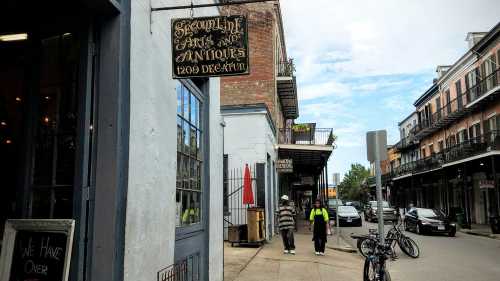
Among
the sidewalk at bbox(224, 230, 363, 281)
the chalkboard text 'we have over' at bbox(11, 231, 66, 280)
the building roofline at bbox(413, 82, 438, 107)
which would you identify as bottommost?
the sidewalk at bbox(224, 230, 363, 281)

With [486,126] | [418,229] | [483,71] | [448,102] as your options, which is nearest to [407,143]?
[448,102]

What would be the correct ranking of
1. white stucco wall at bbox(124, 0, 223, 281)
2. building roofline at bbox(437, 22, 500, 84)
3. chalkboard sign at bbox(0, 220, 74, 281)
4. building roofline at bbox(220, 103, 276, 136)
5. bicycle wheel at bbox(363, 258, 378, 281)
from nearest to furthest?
1. chalkboard sign at bbox(0, 220, 74, 281)
2. white stucco wall at bbox(124, 0, 223, 281)
3. bicycle wheel at bbox(363, 258, 378, 281)
4. building roofline at bbox(220, 103, 276, 136)
5. building roofline at bbox(437, 22, 500, 84)

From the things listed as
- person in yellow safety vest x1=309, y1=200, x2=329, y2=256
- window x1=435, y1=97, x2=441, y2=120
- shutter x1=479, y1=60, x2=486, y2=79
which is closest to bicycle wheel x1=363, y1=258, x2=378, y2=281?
person in yellow safety vest x1=309, y1=200, x2=329, y2=256

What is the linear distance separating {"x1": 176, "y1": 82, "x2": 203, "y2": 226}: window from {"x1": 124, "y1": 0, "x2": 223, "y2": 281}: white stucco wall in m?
0.41

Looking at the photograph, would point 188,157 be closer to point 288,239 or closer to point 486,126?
point 288,239

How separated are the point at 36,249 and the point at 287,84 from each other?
67.3ft

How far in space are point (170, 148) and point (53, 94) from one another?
1.50m

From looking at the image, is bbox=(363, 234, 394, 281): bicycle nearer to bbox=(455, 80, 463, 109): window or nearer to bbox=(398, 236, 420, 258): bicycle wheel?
bbox=(398, 236, 420, 258): bicycle wheel

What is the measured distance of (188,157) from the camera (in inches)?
239

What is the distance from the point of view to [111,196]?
365 centimetres

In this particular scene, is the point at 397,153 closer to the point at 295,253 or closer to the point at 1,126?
the point at 295,253

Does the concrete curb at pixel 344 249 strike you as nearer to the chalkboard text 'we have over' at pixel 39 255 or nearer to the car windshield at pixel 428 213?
the car windshield at pixel 428 213

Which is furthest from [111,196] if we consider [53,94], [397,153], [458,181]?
[397,153]

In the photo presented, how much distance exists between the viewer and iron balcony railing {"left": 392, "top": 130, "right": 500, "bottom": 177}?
25.9 m
